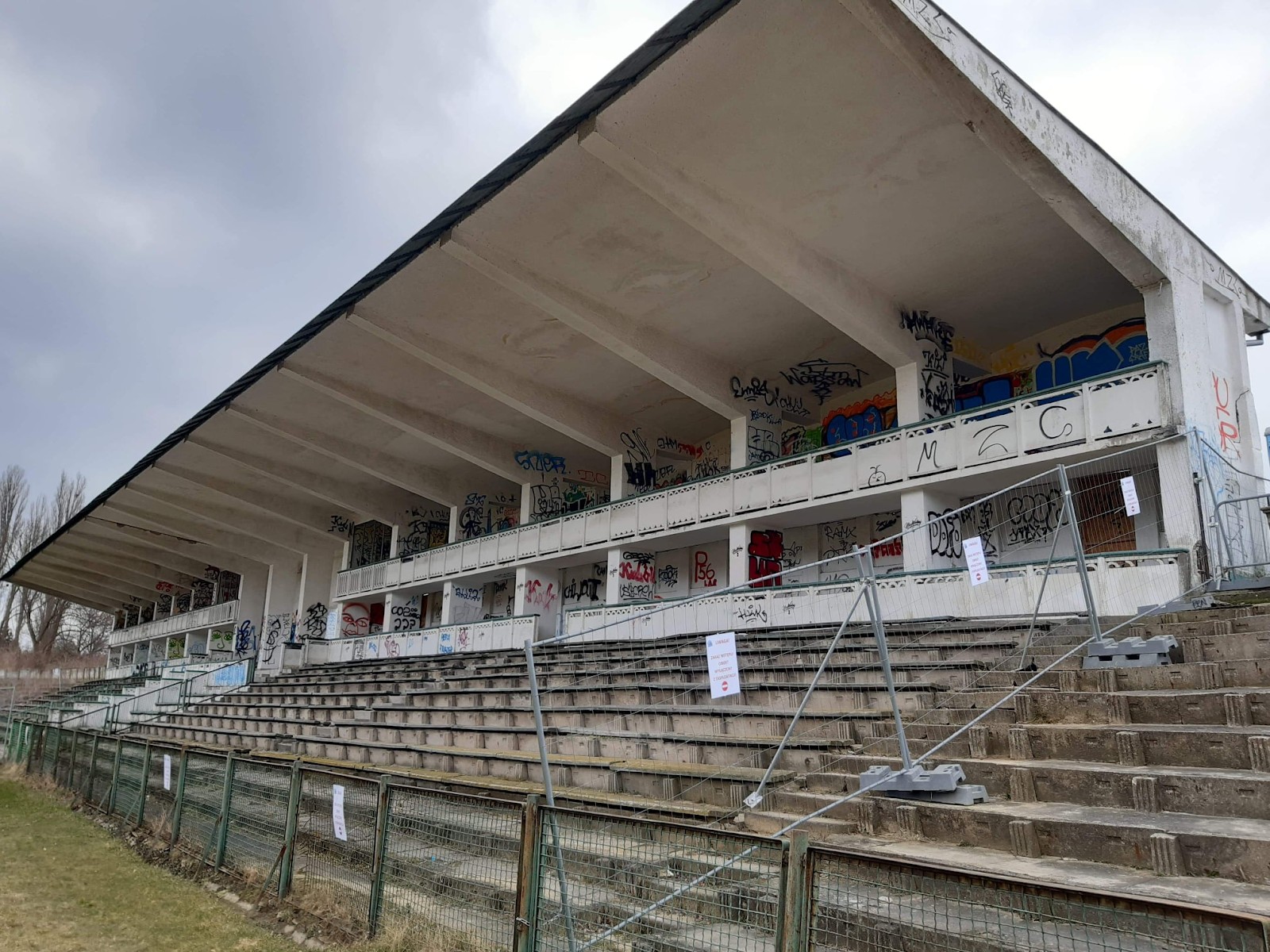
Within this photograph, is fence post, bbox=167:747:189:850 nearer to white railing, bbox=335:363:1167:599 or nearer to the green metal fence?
the green metal fence

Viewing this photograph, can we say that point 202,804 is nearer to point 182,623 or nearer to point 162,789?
point 162,789

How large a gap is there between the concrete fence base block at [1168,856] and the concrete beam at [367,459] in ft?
84.6

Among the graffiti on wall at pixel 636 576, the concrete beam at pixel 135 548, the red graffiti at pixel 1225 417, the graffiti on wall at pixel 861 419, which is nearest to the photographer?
the red graffiti at pixel 1225 417

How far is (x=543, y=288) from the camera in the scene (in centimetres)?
1744

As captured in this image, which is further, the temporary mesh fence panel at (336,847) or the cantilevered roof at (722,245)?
the cantilevered roof at (722,245)

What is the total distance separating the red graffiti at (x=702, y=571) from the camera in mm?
23203

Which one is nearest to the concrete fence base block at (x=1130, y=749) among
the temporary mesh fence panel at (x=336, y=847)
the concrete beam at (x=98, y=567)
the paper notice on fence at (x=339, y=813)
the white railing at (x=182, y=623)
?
the temporary mesh fence panel at (x=336, y=847)

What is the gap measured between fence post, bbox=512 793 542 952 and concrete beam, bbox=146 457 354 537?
29630 millimetres

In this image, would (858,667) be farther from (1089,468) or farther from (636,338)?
(636,338)

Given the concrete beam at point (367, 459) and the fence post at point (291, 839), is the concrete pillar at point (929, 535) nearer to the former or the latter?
the fence post at point (291, 839)

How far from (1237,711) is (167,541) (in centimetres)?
4439

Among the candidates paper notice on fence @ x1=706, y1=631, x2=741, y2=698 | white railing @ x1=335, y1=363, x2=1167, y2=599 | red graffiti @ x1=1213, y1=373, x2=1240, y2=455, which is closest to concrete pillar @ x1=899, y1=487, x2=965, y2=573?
white railing @ x1=335, y1=363, x2=1167, y2=599

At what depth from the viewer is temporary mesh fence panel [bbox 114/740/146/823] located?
1195 centimetres

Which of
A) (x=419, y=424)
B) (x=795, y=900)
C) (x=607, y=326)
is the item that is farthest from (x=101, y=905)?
(x=419, y=424)
